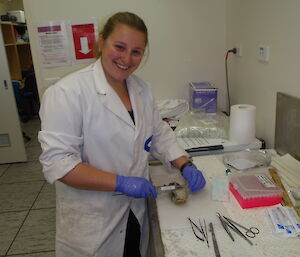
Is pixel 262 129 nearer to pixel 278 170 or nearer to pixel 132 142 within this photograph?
pixel 278 170

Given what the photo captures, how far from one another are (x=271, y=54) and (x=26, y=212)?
211 centimetres

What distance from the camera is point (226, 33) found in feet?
6.68

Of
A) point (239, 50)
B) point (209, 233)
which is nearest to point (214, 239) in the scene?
point (209, 233)

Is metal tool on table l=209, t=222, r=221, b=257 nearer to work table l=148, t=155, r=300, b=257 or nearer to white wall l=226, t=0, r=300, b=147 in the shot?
work table l=148, t=155, r=300, b=257

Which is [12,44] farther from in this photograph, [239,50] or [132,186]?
[132,186]

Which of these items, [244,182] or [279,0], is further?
[279,0]

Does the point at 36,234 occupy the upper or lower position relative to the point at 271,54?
lower

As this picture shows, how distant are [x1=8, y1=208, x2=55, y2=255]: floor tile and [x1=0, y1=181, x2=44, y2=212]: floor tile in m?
0.18

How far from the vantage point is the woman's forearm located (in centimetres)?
95

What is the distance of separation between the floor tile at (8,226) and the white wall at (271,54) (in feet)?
5.98

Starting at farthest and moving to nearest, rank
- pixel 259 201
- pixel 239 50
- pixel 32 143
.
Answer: pixel 32 143 → pixel 239 50 → pixel 259 201

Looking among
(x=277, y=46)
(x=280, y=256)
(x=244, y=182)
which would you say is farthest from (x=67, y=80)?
(x=277, y=46)

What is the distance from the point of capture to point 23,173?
116 inches

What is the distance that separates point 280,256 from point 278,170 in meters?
0.50
